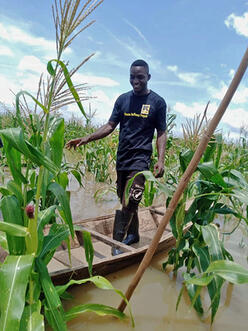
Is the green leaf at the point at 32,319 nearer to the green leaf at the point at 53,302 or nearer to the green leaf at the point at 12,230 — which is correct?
the green leaf at the point at 53,302

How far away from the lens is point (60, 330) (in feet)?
3.94

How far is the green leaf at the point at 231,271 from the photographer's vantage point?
1140 mm

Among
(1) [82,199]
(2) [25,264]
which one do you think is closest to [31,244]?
(2) [25,264]

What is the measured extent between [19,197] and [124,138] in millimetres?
1493

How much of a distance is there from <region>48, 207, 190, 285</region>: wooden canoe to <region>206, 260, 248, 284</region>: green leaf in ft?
2.39

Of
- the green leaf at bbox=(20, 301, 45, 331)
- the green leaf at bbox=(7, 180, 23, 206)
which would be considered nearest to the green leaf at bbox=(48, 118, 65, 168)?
the green leaf at bbox=(7, 180, 23, 206)

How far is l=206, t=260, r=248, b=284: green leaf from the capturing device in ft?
3.74

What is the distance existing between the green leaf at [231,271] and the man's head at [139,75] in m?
1.82

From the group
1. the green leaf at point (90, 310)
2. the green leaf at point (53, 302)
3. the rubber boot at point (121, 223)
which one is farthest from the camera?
the rubber boot at point (121, 223)

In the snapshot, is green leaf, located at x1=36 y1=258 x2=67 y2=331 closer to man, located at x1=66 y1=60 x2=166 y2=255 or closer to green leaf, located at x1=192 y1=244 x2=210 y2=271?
green leaf, located at x1=192 y1=244 x2=210 y2=271

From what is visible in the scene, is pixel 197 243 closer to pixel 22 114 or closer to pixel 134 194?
pixel 134 194

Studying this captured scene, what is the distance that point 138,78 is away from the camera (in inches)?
101

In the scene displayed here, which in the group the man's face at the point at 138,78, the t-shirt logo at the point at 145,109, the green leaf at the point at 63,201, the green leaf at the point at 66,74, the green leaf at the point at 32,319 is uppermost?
the man's face at the point at 138,78

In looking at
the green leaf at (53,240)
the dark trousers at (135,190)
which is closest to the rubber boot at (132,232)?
the dark trousers at (135,190)
